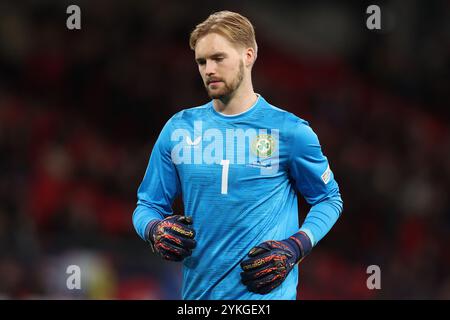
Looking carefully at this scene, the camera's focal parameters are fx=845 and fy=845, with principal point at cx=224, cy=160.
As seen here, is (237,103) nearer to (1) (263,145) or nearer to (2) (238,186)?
(1) (263,145)

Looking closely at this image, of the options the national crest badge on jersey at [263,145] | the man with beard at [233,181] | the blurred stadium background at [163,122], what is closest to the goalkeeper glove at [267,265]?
the man with beard at [233,181]

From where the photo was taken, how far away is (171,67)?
11.1m

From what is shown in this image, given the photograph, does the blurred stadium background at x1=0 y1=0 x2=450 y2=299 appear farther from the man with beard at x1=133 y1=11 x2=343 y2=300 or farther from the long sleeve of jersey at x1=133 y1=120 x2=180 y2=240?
the man with beard at x1=133 y1=11 x2=343 y2=300

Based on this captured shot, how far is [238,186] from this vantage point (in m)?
4.04

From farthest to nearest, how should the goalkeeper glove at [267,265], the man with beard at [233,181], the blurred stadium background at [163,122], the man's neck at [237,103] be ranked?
the blurred stadium background at [163,122], the man's neck at [237,103], the man with beard at [233,181], the goalkeeper glove at [267,265]

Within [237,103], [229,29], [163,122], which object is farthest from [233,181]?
[163,122]

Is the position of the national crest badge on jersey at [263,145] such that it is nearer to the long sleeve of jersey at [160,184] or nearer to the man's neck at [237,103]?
the man's neck at [237,103]

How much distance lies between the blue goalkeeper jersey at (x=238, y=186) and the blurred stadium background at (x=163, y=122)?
3653mm

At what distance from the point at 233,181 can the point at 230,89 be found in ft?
1.46

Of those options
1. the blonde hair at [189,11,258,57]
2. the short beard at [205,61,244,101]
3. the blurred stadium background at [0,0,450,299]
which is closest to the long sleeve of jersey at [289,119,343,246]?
the short beard at [205,61,244,101]

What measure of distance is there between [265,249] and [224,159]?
51 cm

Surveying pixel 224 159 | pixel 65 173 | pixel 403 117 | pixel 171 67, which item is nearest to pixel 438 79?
pixel 403 117

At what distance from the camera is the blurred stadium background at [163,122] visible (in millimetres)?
8359

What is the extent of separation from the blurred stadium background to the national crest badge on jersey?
379 cm
